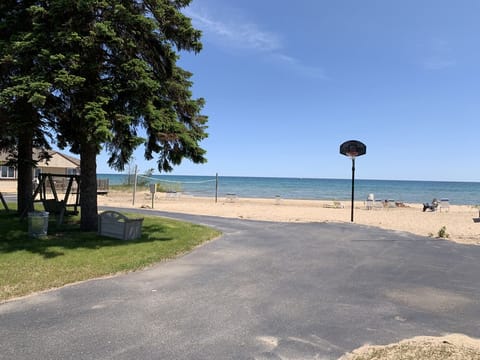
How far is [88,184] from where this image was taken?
1026 cm

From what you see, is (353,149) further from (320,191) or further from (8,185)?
(320,191)

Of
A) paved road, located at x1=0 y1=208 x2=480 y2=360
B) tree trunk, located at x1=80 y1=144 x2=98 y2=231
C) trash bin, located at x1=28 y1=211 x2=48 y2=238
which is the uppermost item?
tree trunk, located at x1=80 y1=144 x2=98 y2=231

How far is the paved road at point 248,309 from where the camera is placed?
3.66 meters

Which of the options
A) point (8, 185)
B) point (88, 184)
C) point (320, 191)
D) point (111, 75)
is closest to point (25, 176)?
point (88, 184)

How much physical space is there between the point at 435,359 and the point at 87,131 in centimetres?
729

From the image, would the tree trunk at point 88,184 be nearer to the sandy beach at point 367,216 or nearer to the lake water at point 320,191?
the sandy beach at point 367,216

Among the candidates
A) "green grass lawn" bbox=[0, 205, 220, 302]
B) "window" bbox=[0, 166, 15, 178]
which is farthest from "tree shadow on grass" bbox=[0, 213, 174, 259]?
"window" bbox=[0, 166, 15, 178]

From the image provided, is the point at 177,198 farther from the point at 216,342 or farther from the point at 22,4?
the point at 216,342

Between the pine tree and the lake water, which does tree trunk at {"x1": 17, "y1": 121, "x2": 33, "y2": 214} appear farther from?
the lake water

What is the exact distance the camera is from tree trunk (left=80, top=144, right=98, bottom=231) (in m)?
10.2

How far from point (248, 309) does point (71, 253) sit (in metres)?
4.71

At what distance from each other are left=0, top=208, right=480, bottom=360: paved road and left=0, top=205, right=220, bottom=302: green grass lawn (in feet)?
1.54

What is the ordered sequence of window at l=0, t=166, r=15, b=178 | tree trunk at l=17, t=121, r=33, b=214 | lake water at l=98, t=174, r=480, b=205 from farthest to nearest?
1. lake water at l=98, t=174, r=480, b=205
2. window at l=0, t=166, r=15, b=178
3. tree trunk at l=17, t=121, r=33, b=214

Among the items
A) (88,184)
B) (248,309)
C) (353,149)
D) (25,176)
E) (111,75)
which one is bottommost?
(248,309)
